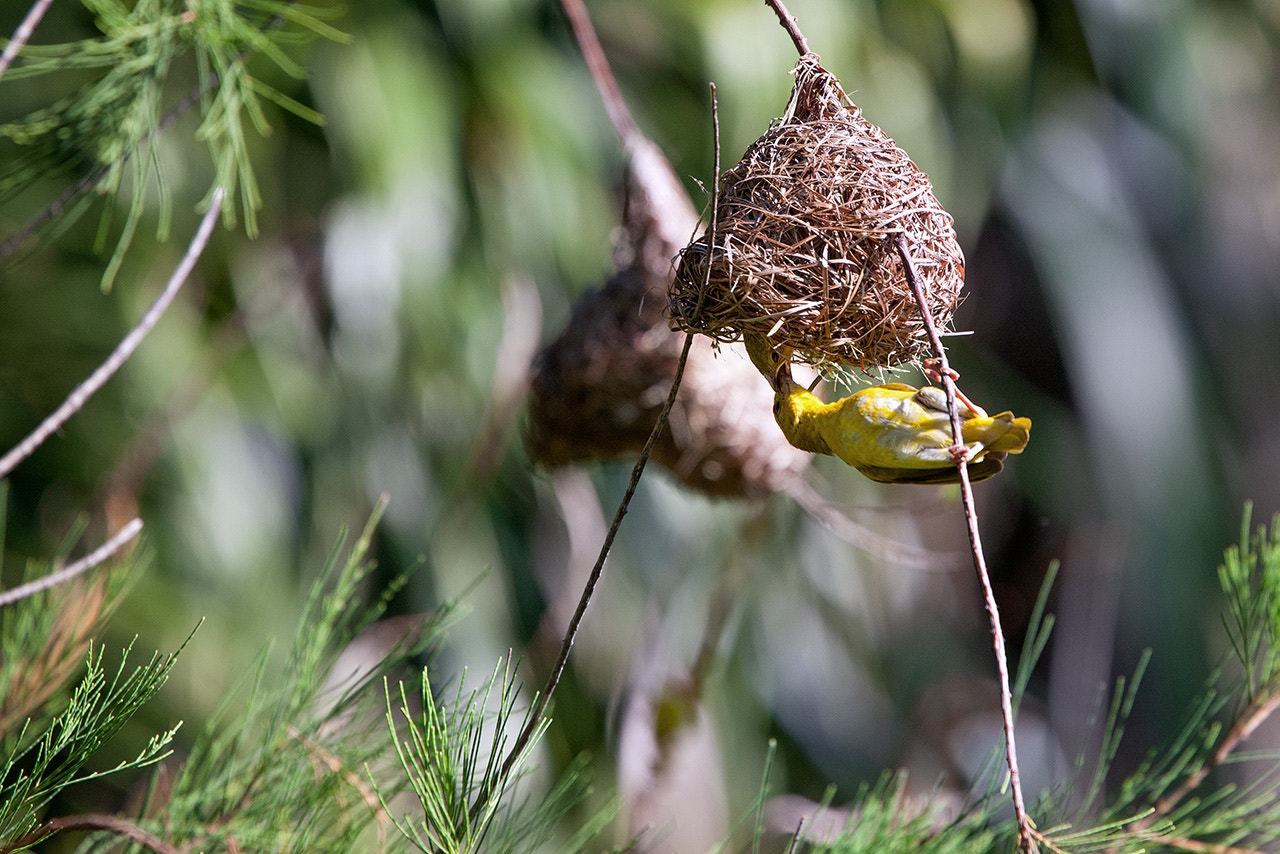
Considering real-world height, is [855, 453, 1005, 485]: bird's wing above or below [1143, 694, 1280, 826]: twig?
above

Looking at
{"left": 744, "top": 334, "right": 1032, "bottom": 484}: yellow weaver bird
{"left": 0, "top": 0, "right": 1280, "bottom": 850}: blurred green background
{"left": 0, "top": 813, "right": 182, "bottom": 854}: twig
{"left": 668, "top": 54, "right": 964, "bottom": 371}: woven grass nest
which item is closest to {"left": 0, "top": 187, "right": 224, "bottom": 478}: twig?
{"left": 0, "top": 813, "right": 182, "bottom": 854}: twig

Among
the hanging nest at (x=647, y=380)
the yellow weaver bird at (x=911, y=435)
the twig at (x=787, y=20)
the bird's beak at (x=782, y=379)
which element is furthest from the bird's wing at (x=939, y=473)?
the hanging nest at (x=647, y=380)

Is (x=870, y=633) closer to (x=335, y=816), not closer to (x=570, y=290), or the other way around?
(x=570, y=290)

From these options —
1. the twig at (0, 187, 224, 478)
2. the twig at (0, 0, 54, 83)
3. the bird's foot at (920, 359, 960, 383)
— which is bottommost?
the bird's foot at (920, 359, 960, 383)

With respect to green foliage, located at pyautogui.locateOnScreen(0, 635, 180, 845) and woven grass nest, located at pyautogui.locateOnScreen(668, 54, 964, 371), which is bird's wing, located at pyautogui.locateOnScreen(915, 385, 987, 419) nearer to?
woven grass nest, located at pyautogui.locateOnScreen(668, 54, 964, 371)

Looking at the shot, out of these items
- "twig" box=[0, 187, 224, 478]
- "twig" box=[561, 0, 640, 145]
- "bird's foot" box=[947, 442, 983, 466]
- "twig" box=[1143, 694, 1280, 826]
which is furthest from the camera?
"twig" box=[561, 0, 640, 145]

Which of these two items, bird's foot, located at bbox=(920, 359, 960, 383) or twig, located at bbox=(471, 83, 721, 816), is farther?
bird's foot, located at bbox=(920, 359, 960, 383)
